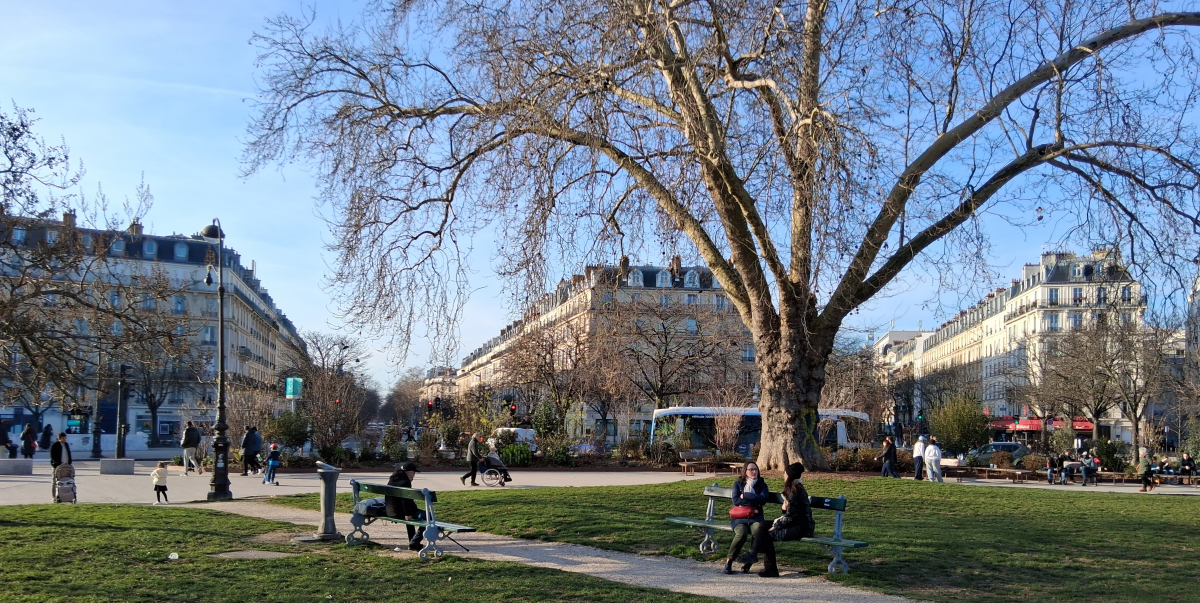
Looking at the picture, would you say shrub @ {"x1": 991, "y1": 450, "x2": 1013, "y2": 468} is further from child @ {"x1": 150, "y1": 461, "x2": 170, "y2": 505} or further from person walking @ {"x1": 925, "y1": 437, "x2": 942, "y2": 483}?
child @ {"x1": 150, "y1": 461, "x2": 170, "y2": 505}

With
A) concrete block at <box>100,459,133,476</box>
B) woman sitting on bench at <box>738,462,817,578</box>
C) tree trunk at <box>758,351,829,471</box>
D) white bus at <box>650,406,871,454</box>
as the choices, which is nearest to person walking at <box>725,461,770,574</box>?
woman sitting on bench at <box>738,462,817,578</box>

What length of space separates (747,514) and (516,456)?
22.4 metres

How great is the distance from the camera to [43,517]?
14.2 meters

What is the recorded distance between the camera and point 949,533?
12.6 metres

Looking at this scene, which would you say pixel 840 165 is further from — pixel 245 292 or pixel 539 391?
pixel 245 292

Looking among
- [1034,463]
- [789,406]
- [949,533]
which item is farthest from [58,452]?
[1034,463]

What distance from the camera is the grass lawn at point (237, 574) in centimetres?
862

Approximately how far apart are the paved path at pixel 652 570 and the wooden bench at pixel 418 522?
0.25m

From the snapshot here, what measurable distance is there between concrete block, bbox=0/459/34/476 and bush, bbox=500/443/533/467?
1313 centimetres

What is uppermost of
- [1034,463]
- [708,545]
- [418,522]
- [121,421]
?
[121,421]

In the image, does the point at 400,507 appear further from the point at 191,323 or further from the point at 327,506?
the point at 191,323

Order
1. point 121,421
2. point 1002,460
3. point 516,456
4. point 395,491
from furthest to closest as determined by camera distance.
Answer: point 121,421, point 1002,460, point 516,456, point 395,491

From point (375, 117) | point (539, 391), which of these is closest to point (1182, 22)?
point (375, 117)

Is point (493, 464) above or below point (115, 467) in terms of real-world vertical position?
above
